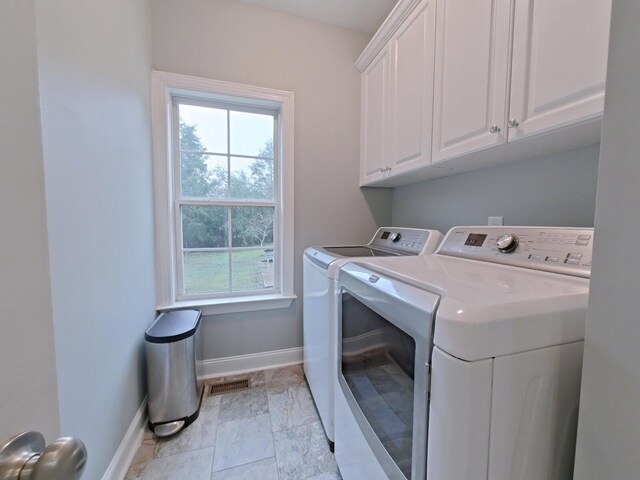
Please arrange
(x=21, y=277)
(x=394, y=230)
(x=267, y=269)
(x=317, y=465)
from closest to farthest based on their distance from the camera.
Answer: (x=21, y=277) < (x=317, y=465) < (x=394, y=230) < (x=267, y=269)

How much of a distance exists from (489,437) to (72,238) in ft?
4.37

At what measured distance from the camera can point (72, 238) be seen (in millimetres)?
922

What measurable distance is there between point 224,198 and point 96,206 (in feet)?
3.20

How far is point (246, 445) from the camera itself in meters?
1.40

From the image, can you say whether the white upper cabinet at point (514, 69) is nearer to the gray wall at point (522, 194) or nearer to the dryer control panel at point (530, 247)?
the gray wall at point (522, 194)

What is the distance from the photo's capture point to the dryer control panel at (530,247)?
0.80 metres

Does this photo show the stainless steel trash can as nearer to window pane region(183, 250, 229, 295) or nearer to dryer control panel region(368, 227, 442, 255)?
window pane region(183, 250, 229, 295)

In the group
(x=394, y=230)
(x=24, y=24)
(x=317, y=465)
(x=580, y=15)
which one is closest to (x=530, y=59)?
(x=580, y=15)

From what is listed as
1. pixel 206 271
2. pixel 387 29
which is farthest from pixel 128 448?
pixel 387 29

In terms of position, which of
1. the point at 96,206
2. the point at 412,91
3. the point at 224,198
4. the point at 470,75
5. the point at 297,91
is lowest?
the point at 96,206

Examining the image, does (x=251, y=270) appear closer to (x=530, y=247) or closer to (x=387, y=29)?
(x=530, y=247)

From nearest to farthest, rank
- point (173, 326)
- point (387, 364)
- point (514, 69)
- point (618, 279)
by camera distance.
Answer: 1. point (618, 279)
2. point (387, 364)
3. point (514, 69)
4. point (173, 326)

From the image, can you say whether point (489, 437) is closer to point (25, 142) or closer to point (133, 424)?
point (25, 142)

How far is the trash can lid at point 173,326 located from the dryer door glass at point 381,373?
97 centimetres
